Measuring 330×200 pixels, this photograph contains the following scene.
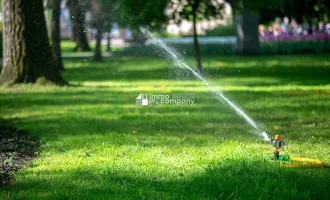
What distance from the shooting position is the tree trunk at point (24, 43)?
41.4 ft

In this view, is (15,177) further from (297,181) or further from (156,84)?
(156,84)

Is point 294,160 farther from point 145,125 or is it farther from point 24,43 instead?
point 24,43

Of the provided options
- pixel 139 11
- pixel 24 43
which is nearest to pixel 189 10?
pixel 139 11

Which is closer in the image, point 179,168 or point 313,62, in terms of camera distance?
point 179,168

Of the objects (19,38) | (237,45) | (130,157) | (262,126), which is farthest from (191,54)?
(130,157)

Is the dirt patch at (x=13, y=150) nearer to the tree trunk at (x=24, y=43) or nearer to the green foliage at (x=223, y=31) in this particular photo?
the tree trunk at (x=24, y=43)

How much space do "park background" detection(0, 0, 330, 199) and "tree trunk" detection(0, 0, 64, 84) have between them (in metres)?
0.02

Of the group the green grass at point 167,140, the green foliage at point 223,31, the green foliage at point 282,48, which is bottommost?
the green foliage at point 282,48

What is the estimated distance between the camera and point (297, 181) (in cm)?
510

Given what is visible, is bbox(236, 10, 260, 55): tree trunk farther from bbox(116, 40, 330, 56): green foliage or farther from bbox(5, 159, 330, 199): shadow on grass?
bbox(5, 159, 330, 199): shadow on grass

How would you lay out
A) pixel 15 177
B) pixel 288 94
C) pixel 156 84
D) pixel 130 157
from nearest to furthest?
pixel 15 177, pixel 130 157, pixel 288 94, pixel 156 84

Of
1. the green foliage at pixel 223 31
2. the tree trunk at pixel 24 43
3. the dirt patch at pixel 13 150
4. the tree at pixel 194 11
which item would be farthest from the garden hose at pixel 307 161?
the green foliage at pixel 223 31

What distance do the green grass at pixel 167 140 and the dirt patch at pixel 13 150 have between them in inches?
4.5

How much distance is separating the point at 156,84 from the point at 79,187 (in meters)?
8.82
